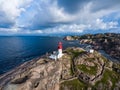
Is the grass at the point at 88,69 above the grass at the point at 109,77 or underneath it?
above

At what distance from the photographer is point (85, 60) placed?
2606 inches

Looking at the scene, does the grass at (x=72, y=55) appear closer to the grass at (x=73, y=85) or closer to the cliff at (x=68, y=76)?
the cliff at (x=68, y=76)

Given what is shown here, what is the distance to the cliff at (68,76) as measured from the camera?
54384 mm

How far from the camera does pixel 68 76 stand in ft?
195

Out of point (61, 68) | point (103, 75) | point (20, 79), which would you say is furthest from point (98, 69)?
point (20, 79)

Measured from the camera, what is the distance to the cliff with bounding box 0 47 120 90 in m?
54.4

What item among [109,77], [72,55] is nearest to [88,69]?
[109,77]

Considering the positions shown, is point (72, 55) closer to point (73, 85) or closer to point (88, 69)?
point (88, 69)

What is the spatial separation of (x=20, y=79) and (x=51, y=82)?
11976 mm

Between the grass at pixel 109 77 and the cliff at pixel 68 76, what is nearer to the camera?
the cliff at pixel 68 76

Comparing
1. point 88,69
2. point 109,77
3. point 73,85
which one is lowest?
point 73,85

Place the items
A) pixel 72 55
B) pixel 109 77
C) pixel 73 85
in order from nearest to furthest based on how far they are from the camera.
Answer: pixel 73 85, pixel 109 77, pixel 72 55

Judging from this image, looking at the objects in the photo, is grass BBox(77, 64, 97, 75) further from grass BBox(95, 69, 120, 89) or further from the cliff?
grass BBox(95, 69, 120, 89)

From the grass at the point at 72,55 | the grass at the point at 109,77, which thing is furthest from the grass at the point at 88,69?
the grass at the point at 109,77
